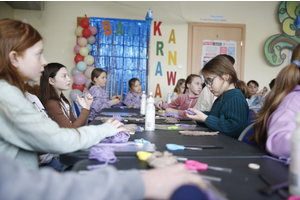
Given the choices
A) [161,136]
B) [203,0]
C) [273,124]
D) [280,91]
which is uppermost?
[203,0]

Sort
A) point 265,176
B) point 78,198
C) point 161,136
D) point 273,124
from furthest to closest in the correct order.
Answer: point 161,136
point 273,124
point 265,176
point 78,198

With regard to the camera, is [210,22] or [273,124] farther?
[210,22]

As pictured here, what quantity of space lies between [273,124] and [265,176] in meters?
0.32

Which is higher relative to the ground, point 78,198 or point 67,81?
point 67,81

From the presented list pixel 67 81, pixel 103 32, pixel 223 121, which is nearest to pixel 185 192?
pixel 223 121

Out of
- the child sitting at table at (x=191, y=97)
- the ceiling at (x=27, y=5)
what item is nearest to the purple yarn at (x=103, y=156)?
the child sitting at table at (x=191, y=97)

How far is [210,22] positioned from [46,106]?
183 inches

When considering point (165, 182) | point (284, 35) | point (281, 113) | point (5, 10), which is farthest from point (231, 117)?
point (5, 10)

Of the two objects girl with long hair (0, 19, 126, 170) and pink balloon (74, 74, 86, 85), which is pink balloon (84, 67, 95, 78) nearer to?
pink balloon (74, 74, 86, 85)

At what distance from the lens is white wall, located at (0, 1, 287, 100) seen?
5.14 m

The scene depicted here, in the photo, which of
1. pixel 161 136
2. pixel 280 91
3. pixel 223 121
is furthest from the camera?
pixel 223 121

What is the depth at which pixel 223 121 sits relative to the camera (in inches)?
60.2

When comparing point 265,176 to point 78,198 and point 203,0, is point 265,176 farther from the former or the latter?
point 203,0

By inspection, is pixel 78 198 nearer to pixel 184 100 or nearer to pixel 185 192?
pixel 185 192
